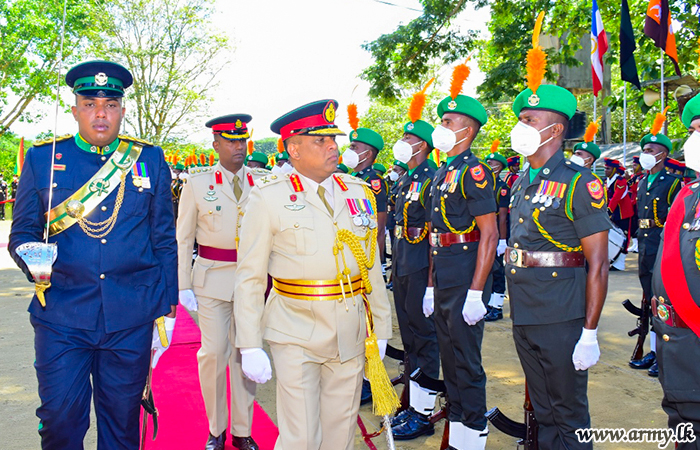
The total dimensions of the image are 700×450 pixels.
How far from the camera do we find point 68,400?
2.96 meters

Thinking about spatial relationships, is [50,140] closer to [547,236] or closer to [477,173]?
[477,173]

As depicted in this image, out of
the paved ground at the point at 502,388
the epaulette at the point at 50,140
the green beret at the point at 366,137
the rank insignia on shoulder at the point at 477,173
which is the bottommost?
the paved ground at the point at 502,388

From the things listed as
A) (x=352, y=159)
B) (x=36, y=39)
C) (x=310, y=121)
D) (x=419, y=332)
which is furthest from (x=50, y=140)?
(x=36, y=39)

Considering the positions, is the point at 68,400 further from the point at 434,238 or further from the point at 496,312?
the point at 496,312

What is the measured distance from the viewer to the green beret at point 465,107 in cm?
441

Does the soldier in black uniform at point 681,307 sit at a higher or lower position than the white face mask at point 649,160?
lower

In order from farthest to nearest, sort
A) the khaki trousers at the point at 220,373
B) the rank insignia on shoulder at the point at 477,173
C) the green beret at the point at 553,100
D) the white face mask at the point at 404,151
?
the white face mask at the point at 404,151, the khaki trousers at the point at 220,373, the rank insignia on shoulder at the point at 477,173, the green beret at the point at 553,100

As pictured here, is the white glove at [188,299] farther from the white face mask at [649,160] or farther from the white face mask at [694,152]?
the white face mask at [649,160]

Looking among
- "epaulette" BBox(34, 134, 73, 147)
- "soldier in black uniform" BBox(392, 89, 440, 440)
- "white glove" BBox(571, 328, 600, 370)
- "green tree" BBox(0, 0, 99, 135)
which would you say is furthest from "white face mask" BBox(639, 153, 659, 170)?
"green tree" BBox(0, 0, 99, 135)

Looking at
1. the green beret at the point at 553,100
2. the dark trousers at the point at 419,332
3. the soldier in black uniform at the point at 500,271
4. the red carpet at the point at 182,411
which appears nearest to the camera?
the green beret at the point at 553,100

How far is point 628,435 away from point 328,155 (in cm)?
305

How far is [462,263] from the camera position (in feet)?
13.6

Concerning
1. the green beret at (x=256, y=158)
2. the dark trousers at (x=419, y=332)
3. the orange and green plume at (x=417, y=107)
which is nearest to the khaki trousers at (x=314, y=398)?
the dark trousers at (x=419, y=332)

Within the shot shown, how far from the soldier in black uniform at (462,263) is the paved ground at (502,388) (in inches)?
21.0
